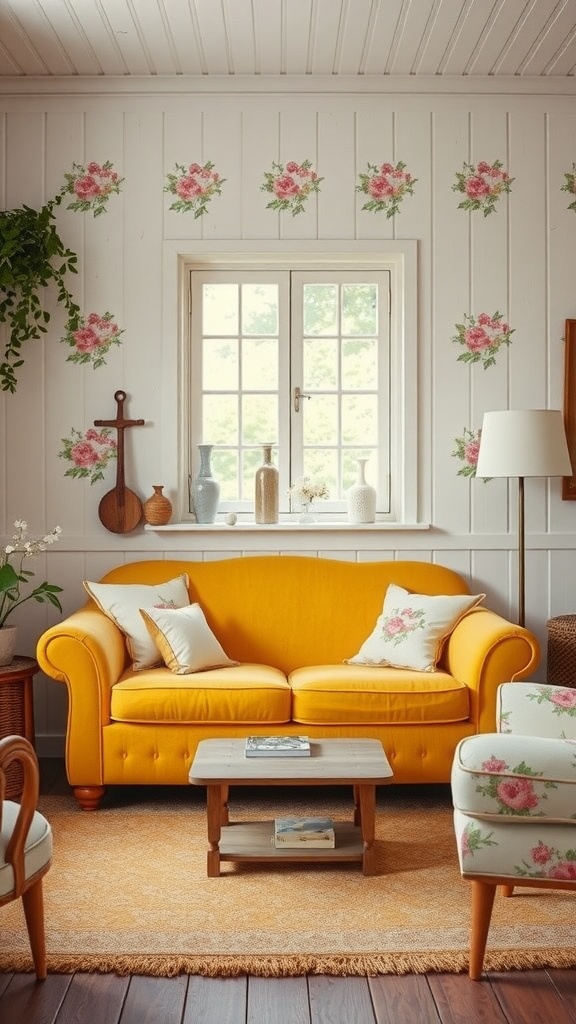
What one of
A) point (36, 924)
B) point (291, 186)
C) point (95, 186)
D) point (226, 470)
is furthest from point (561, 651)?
point (95, 186)

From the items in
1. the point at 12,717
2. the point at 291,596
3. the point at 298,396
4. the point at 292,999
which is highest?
the point at 298,396

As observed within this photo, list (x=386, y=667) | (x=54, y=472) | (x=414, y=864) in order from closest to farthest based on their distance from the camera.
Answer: (x=414, y=864) → (x=386, y=667) → (x=54, y=472)

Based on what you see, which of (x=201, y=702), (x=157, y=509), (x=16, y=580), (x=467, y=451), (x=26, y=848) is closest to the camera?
(x=26, y=848)

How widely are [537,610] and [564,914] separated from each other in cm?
194

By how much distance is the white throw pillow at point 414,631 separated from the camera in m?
3.74

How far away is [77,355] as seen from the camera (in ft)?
14.2

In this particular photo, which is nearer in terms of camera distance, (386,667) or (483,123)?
(386,667)

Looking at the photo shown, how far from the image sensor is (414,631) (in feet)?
12.4

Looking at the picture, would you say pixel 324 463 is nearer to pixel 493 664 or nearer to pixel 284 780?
pixel 493 664

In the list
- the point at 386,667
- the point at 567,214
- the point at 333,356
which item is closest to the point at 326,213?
the point at 333,356

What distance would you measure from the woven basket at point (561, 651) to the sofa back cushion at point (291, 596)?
1.40 feet

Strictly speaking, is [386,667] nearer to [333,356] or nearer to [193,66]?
[333,356]

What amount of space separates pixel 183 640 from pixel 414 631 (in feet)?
3.00

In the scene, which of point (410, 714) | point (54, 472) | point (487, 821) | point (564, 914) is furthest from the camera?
point (54, 472)
